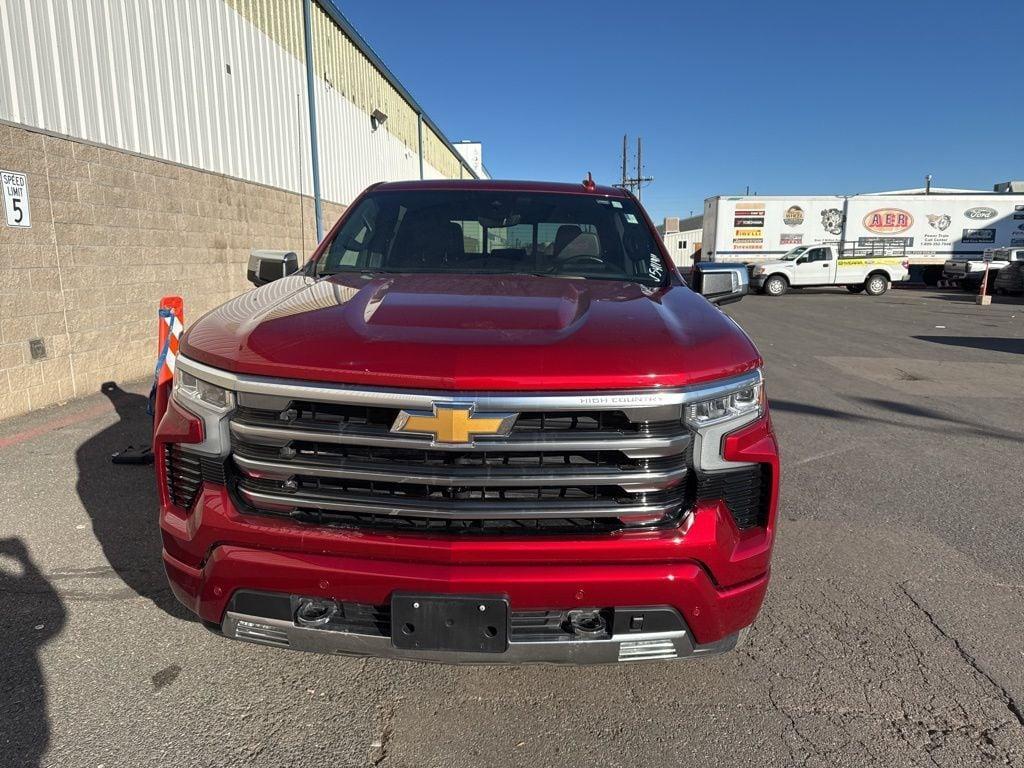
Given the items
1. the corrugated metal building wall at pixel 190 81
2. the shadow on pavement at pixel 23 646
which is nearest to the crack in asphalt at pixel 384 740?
the shadow on pavement at pixel 23 646

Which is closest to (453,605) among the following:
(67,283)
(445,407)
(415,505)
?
(415,505)

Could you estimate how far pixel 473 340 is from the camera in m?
1.90

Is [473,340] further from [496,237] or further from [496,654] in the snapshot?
[496,237]

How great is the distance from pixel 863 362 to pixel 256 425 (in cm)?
999

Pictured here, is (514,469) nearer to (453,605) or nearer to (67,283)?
(453,605)

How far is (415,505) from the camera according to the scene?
1855mm

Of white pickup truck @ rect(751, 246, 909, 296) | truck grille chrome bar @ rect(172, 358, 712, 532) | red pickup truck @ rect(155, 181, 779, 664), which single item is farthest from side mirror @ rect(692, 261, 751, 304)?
white pickup truck @ rect(751, 246, 909, 296)

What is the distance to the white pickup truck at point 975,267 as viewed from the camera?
25.6 meters

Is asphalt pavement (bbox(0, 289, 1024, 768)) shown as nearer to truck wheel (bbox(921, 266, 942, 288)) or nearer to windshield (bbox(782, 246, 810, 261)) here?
windshield (bbox(782, 246, 810, 261))

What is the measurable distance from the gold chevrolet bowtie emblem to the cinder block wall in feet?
17.9

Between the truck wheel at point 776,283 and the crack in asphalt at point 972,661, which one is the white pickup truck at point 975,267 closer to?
the truck wheel at point 776,283

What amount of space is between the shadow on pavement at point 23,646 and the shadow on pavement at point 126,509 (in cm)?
31

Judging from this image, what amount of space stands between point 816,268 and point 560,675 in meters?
27.2

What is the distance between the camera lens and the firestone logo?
93.2ft
